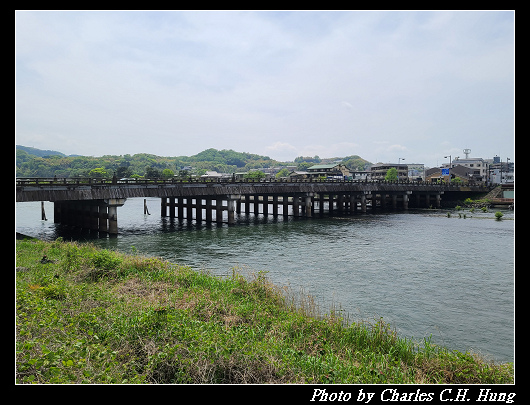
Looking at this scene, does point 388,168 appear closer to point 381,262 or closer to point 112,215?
point 112,215

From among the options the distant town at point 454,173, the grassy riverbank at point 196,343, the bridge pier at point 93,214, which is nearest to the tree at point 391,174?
the distant town at point 454,173

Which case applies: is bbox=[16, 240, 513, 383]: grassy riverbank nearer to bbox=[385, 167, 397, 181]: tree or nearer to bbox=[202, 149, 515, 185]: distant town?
bbox=[202, 149, 515, 185]: distant town

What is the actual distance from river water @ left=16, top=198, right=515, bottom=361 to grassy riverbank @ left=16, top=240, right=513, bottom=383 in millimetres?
2696

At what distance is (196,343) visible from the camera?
8812 mm

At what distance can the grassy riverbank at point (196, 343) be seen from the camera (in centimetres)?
776

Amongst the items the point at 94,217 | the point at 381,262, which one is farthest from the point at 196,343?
the point at 94,217

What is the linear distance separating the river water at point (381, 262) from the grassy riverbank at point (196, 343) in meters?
2.70

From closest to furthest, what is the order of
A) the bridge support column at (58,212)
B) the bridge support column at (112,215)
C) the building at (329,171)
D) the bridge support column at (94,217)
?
1. the bridge support column at (112,215)
2. the bridge support column at (94,217)
3. the bridge support column at (58,212)
4. the building at (329,171)

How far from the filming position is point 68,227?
4125 centimetres

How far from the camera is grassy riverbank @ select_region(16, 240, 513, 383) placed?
7.76 metres

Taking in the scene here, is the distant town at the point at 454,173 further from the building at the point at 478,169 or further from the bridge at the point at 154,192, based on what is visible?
the bridge at the point at 154,192
